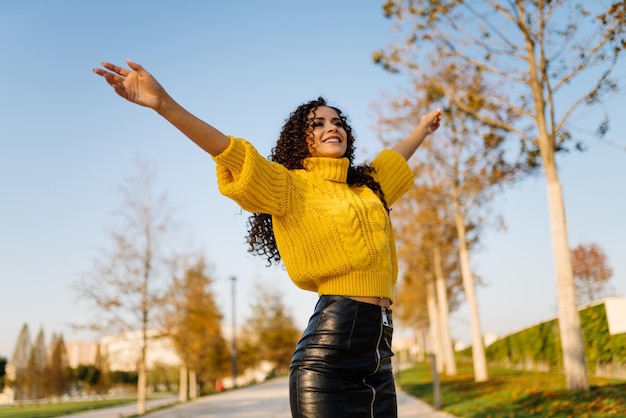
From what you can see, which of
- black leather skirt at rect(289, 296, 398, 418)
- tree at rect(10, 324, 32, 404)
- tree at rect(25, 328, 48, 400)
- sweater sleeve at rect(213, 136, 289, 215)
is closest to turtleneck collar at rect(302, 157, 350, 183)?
sweater sleeve at rect(213, 136, 289, 215)

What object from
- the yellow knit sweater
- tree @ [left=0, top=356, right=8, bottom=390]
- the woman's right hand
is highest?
the woman's right hand

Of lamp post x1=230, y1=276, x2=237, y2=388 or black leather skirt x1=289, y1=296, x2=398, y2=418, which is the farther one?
lamp post x1=230, y1=276, x2=237, y2=388

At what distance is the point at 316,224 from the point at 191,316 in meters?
19.6

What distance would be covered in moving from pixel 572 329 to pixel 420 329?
105 feet

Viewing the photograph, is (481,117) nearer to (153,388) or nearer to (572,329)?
(572,329)

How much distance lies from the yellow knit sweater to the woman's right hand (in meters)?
0.30

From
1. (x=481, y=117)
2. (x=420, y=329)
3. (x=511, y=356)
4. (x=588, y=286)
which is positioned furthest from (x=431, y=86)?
(x=420, y=329)

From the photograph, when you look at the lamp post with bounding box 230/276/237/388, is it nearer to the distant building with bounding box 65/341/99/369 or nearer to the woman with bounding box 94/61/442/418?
the distant building with bounding box 65/341/99/369

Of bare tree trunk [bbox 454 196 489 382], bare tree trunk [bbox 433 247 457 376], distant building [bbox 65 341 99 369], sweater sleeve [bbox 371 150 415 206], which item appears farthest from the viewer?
distant building [bbox 65 341 99 369]

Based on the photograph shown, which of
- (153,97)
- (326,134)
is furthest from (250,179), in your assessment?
(326,134)

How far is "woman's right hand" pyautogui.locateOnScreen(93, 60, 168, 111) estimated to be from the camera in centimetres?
196

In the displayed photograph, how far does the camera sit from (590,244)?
2980cm

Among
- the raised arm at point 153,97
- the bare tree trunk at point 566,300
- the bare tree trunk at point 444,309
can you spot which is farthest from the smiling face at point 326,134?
the bare tree trunk at point 444,309

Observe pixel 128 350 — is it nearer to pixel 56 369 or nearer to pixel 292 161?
pixel 56 369
